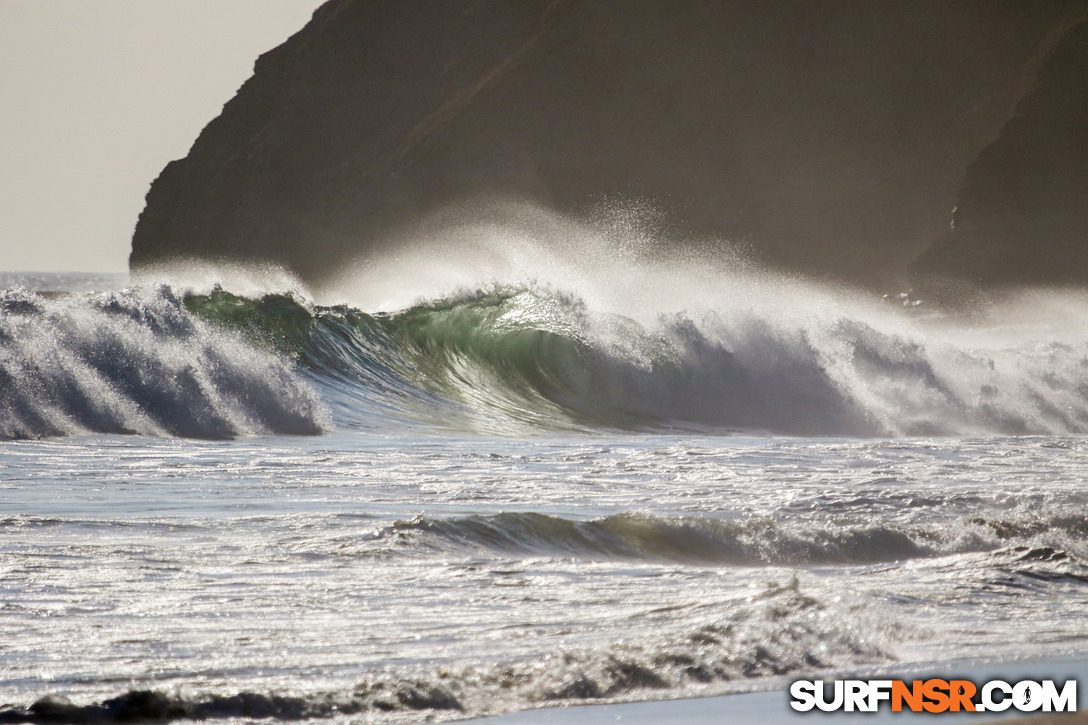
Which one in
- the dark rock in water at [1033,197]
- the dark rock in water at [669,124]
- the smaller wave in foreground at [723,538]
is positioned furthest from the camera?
the dark rock in water at [669,124]

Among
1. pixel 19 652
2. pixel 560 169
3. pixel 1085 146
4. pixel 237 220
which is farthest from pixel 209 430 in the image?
pixel 237 220

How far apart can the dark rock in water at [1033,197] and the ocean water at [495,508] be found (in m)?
31.8

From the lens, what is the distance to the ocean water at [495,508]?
377 centimetres

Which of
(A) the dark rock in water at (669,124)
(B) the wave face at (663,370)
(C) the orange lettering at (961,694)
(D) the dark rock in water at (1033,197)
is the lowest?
(C) the orange lettering at (961,694)

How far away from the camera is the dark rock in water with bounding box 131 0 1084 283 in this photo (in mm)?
64500

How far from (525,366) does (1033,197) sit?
3737cm

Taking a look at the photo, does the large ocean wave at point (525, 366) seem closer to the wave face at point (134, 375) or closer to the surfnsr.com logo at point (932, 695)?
the wave face at point (134, 375)

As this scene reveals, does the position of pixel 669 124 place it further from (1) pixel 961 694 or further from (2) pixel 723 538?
(1) pixel 961 694

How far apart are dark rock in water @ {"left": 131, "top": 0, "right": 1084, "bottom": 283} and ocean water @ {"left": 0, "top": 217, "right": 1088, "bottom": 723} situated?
49261mm

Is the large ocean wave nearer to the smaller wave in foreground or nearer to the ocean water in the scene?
the ocean water

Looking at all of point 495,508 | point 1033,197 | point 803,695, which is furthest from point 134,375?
point 1033,197

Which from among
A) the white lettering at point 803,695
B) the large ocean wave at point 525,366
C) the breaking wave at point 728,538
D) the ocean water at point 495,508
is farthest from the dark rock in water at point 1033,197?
the white lettering at point 803,695

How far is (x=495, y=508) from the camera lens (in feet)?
20.8

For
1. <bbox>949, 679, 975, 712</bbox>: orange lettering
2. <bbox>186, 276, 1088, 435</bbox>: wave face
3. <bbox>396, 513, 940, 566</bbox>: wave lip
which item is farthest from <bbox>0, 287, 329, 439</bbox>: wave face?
<bbox>949, 679, 975, 712</bbox>: orange lettering
